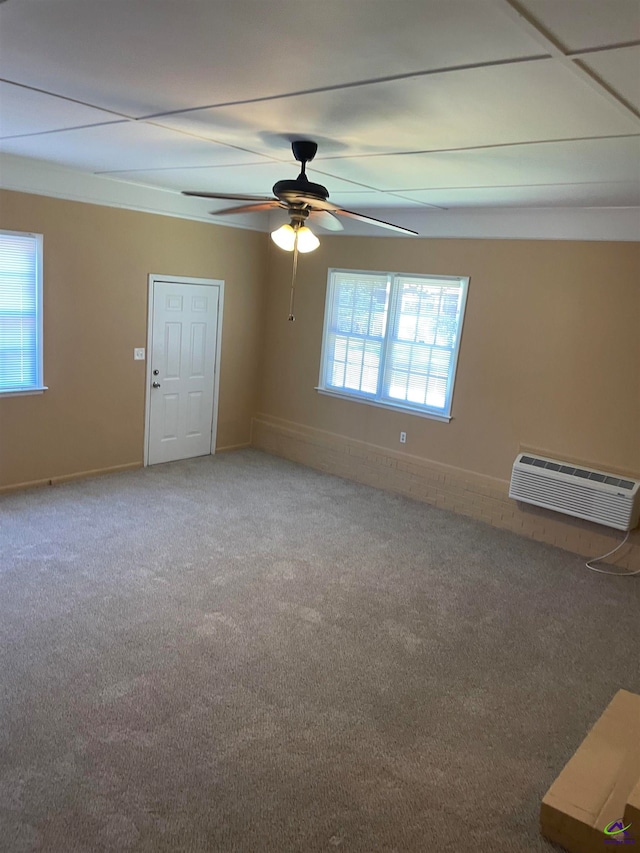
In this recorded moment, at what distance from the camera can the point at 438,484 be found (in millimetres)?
5863

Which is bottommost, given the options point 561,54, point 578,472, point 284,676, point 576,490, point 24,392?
point 284,676

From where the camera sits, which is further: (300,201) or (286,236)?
(286,236)

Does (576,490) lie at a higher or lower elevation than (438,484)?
higher

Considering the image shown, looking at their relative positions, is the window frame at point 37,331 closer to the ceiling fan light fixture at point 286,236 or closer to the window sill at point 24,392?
the window sill at point 24,392

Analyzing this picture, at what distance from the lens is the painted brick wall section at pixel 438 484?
499 cm

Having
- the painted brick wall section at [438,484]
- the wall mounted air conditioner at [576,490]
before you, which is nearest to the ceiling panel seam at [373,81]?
the wall mounted air conditioner at [576,490]

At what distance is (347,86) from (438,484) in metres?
4.23

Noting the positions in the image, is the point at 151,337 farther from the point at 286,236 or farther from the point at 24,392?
the point at 286,236

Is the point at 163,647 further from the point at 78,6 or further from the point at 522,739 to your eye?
the point at 78,6

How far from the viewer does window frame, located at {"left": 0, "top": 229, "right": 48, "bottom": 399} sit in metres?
5.06

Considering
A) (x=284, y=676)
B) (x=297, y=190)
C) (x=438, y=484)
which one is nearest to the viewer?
(x=297, y=190)

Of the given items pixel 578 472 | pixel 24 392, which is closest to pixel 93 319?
pixel 24 392

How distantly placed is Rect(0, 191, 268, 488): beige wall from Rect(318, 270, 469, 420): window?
128cm

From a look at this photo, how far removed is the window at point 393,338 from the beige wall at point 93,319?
1284 mm
